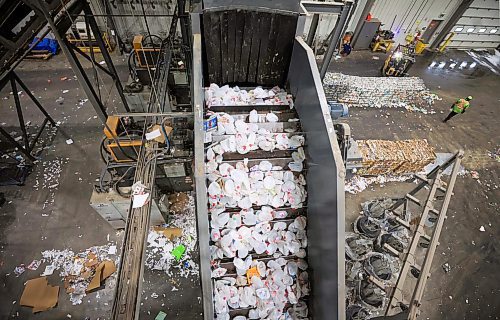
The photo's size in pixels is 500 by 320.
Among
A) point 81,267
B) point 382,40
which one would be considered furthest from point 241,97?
point 382,40

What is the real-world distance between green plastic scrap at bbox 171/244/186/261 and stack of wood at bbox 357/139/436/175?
14.4 feet

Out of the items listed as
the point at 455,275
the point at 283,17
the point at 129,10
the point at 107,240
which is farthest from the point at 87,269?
the point at 129,10

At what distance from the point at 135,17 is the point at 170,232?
7417 mm

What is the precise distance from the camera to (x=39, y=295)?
441 cm

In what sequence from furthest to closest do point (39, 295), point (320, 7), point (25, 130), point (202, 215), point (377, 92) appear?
point (377, 92) < point (25, 130) < point (39, 295) < point (320, 7) < point (202, 215)

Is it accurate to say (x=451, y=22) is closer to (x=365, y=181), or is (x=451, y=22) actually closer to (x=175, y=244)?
(x=365, y=181)

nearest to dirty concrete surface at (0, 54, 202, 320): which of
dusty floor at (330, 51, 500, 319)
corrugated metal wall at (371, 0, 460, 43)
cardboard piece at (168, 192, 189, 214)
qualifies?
cardboard piece at (168, 192, 189, 214)

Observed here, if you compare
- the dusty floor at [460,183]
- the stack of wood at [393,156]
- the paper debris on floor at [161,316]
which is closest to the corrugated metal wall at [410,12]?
the dusty floor at [460,183]

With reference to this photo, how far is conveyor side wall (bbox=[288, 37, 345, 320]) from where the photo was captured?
2494mm

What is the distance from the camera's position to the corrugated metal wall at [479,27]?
1018 centimetres

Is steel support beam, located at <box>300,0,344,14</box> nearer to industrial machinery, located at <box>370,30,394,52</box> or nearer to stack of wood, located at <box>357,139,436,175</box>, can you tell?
stack of wood, located at <box>357,139,436,175</box>

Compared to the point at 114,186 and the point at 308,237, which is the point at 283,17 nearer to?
the point at 308,237

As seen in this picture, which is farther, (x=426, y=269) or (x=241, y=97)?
(x=241, y=97)

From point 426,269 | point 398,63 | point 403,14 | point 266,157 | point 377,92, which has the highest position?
point 266,157
